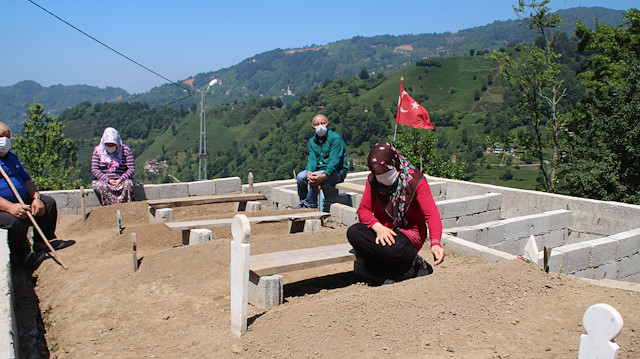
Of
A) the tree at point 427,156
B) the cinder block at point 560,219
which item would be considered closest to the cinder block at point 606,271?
the cinder block at point 560,219

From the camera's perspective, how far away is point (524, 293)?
4309 millimetres

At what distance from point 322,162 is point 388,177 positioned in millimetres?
3982

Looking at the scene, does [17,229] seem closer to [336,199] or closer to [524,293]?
[336,199]

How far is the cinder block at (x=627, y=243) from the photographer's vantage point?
6945mm

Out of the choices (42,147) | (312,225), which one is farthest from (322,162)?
(42,147)

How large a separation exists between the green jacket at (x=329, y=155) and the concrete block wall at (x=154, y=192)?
280 centimetres

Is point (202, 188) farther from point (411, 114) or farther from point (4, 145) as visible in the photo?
point (411, 114)

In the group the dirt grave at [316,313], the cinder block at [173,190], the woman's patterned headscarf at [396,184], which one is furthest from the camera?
the cinder block at [173,190]

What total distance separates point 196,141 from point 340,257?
108m

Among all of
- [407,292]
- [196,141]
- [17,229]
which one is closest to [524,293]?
[407,292]

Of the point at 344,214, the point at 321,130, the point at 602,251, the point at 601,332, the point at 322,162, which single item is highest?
the point at 321,130

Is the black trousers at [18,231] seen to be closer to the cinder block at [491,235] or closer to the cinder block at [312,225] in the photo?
the cinder block at [312,225]

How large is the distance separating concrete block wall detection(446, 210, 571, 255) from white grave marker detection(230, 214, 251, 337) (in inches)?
170

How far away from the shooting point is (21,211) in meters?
5.98
